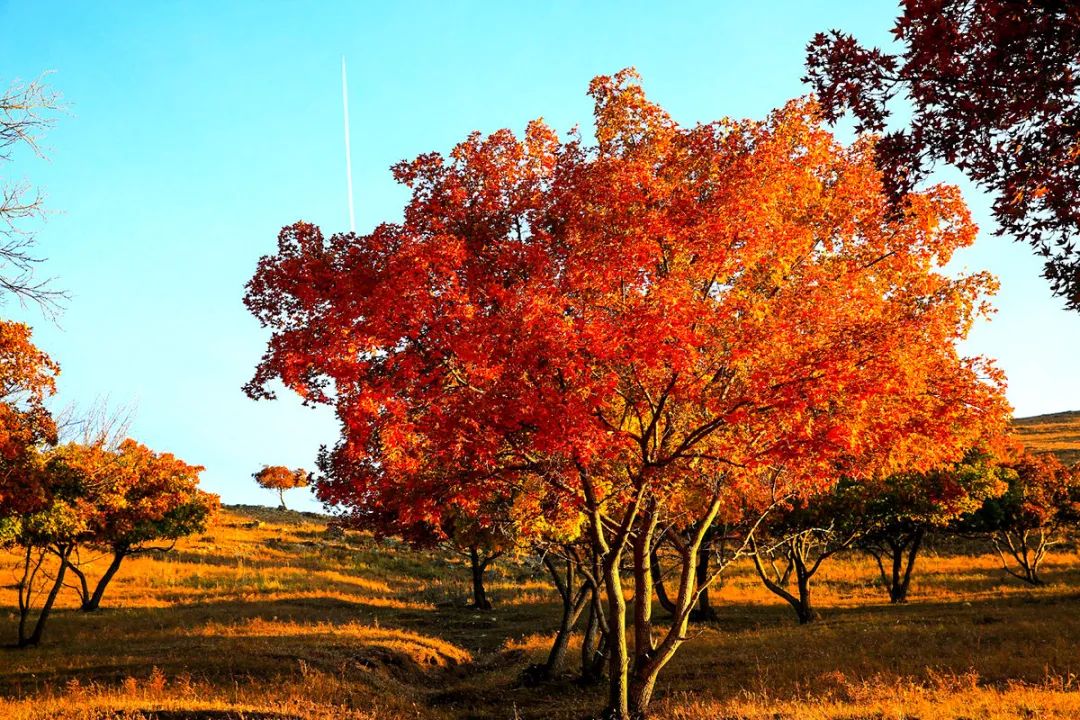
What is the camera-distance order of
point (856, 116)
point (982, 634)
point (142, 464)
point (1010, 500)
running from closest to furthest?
point (856, 116), point (982, 634), point (142, 464), point (1010, 500)

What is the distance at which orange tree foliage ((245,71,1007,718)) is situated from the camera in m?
14.0

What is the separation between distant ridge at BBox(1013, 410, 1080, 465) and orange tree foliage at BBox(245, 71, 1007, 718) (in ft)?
310

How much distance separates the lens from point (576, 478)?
55.7 feet

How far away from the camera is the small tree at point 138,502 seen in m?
33.2

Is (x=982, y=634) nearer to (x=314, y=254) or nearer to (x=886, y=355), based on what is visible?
(x=886, y=355)

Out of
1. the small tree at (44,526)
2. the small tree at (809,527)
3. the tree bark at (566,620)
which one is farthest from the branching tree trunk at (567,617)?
the small tree at (44,526)

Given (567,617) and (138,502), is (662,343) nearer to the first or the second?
(567,617)

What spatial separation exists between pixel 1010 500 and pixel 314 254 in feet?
161

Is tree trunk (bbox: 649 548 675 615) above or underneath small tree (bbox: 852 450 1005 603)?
underneath

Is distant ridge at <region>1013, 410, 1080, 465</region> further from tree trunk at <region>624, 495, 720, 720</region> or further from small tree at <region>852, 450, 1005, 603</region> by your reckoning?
tree trunk at <region>624, 495, 720, 720</region>

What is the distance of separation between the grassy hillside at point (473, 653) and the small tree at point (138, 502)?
3890mm

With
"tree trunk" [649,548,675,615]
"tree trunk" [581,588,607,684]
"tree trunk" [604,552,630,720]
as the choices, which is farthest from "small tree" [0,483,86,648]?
"tree trunk" [649,548,675,615]

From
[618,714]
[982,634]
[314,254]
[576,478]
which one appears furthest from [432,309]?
[982,634]

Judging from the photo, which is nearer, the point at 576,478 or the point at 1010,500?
the point at 576,478
